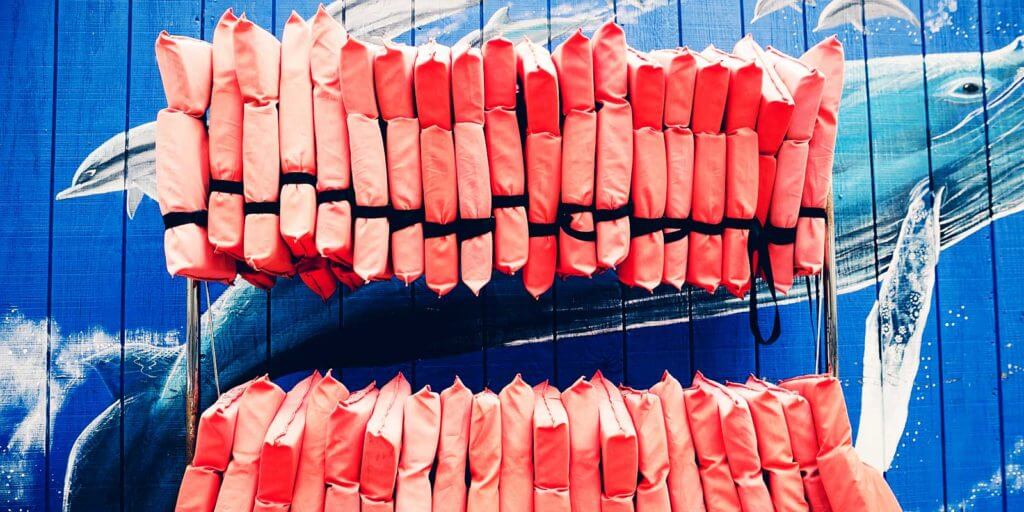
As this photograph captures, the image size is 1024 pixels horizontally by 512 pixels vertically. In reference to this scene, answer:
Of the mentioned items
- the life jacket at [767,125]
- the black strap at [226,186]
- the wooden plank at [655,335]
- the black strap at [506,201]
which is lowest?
the wooden plank at [655,335]

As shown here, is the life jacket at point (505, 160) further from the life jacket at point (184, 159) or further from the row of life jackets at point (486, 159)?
the life jacket at point (184, 159)

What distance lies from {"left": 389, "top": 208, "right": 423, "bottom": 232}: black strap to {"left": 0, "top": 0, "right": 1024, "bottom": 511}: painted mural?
93 centimetres

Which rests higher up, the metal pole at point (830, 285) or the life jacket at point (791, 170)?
the life jacket at point (791, 170)

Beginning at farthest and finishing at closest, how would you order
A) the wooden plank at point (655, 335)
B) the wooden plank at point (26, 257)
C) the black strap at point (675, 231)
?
the wooden plank at point (655, 335) → the wooden plank at point (26, 257) → the black strap at point (675, 231)

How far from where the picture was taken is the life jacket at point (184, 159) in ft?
6.79

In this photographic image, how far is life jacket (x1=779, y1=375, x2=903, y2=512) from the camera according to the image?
223cm

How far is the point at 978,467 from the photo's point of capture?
3.24m

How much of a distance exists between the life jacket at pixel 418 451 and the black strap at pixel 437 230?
1.66 ft

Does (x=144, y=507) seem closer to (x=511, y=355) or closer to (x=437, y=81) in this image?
(x=511, y=355)

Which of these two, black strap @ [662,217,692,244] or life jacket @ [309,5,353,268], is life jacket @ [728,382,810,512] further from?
life jacket @ [309,5,353,268]

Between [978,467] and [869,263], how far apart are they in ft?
3.58

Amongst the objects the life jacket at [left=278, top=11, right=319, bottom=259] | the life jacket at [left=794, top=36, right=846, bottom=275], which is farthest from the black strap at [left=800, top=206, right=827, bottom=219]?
the life jacket at [left=278, top=11, right=319, bottom=259]

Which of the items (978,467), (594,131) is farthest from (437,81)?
(978,467)

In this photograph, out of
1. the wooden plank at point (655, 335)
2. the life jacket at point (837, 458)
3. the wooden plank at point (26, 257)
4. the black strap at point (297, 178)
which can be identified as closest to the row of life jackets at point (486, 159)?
the black strap at point (297, 178)
